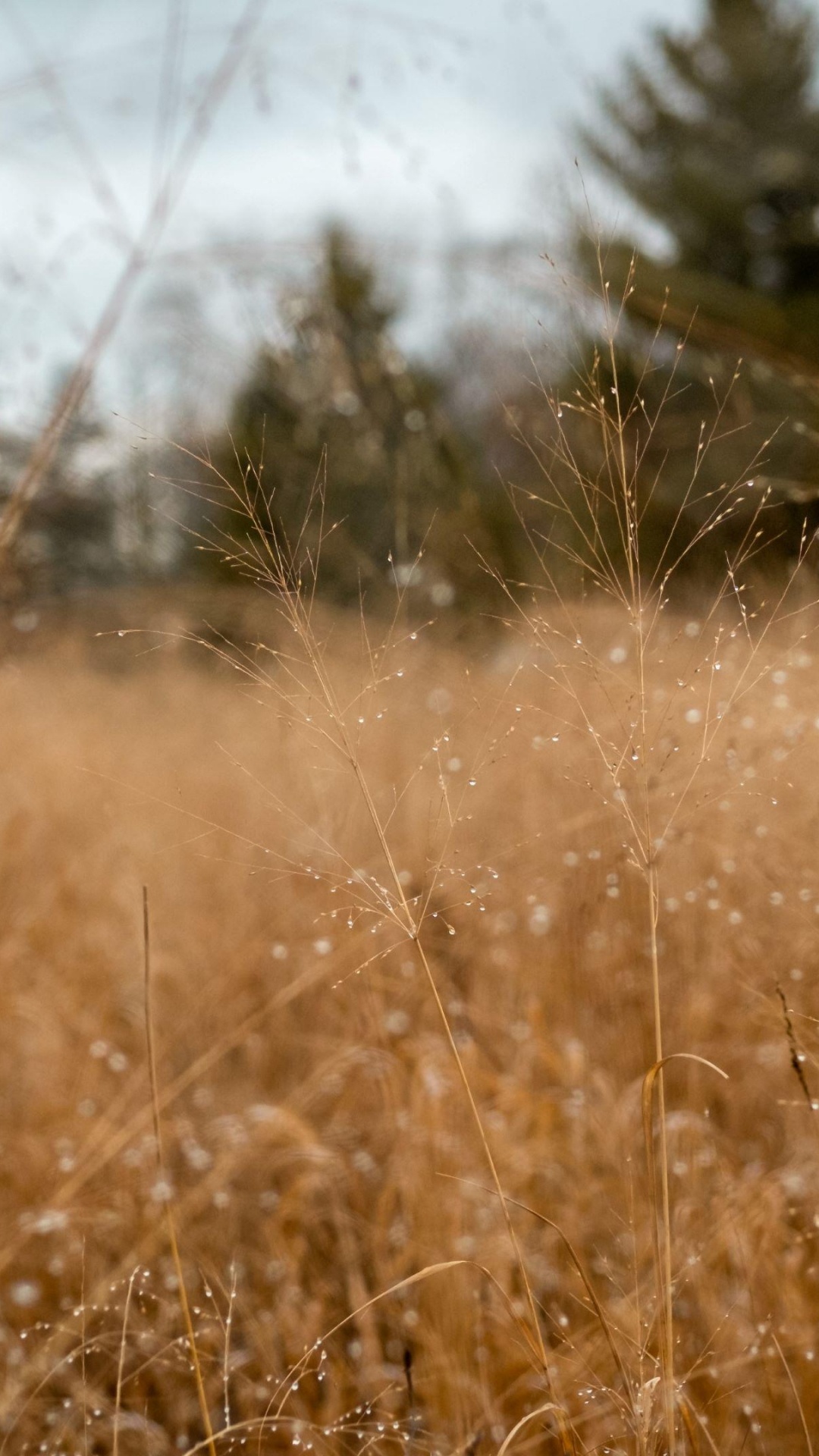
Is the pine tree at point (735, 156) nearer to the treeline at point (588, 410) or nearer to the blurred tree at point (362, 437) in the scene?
the treeline at point (588, 410)

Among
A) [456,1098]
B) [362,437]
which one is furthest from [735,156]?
[456,1098]

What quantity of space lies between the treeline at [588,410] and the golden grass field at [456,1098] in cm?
13

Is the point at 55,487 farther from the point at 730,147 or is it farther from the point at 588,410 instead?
the point at 730,147

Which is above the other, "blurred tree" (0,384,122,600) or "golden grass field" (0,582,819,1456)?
"blurred tree" (0,384,122,600)

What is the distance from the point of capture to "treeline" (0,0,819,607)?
0.70 meters

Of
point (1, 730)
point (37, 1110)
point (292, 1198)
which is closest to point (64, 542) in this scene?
point (1, 730)

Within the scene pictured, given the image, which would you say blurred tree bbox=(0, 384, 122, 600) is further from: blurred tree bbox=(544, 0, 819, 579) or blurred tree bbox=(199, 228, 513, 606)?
blurred tree bbox=(544, 0, 819, 579)

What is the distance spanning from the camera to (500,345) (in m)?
2.11

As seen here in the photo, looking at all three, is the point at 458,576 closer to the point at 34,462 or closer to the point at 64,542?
the point at 64,542

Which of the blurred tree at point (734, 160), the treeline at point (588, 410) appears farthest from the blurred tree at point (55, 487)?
the blurred tree at point (734, 160)

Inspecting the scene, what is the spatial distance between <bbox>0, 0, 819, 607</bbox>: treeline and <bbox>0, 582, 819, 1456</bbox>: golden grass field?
0.44 ft

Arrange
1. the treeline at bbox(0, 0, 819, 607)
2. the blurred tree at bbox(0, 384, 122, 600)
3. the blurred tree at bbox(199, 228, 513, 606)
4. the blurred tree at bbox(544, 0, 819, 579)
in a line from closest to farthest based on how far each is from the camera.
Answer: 1. the treeline at bbox(0, 0, 819, 607)
2. the blurred tree at bbox(0, 384, 122, 600)
3. the blurred tree at bbox(199, 228, 513, 606)
4. the blurred tree at bbox(544, 0, 819, 579)

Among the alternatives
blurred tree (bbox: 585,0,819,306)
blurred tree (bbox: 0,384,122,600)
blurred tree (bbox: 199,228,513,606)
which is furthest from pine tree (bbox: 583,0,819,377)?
blurred tree (bbox: 0,384,122,600)

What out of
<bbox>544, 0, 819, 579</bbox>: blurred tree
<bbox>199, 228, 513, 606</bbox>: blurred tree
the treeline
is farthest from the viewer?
<bbox>544, 0, 819, 579</bbox>: blurred tree
